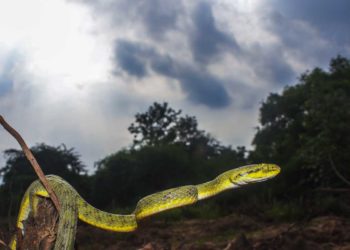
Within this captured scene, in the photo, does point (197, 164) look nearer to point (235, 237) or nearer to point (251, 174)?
point (235, 237)

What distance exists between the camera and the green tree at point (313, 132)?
2055 centimetres

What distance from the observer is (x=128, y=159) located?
47.2 meters

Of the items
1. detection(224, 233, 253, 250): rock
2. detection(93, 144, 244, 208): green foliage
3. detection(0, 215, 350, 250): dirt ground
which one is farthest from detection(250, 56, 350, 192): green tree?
detection(224, 233, 253, 250): rock

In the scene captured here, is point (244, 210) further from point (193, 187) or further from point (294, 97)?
point (294, 97)

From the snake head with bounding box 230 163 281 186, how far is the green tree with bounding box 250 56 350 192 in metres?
14.2

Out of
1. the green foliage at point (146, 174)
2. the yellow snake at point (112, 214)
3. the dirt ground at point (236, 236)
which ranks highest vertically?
Result: the green foliage at point (146, 174)

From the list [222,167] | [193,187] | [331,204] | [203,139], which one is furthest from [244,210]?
[203,139]

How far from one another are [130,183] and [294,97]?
74.5 ft

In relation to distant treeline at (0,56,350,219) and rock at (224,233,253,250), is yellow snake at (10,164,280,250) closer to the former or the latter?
rock at (224,233,253,250)

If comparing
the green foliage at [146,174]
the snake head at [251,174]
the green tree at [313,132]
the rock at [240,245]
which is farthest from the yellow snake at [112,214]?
the green foliage at [146,174]

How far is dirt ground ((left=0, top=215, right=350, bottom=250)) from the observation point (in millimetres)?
8164

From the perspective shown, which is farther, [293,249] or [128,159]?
[128,159]

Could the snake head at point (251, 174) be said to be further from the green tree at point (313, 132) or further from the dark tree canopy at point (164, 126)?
the dark tree canopy at point (164, 126)

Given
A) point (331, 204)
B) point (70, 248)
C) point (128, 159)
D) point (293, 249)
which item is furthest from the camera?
point (128, 159)
